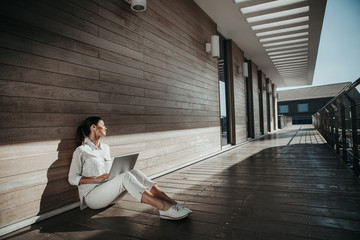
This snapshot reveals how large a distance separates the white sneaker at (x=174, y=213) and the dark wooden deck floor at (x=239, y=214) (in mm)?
39

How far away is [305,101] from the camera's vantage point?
27.1 m

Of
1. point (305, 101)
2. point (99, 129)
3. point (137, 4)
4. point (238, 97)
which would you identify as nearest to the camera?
point (99, 129)

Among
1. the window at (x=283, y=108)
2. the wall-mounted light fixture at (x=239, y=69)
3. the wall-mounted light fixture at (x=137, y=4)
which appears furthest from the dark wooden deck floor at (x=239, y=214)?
the window at (x=283, y=108)

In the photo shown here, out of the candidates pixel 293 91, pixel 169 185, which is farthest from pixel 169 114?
pixel 293 91

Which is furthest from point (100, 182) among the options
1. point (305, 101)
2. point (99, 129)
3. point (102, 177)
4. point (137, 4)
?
point (305, 101)

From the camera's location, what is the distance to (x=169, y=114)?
3.56 meters

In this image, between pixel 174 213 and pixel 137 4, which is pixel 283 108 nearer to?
pixel 137 4

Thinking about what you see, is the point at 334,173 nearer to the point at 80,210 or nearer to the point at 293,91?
the point at 80,210

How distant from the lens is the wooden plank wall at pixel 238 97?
22.8 ft

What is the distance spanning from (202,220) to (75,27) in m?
1.95

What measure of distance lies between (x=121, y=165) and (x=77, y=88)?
840 mm

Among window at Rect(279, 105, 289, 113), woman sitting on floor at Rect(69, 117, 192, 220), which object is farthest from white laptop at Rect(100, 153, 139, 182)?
window at Rect(279, 105, 289, 113)

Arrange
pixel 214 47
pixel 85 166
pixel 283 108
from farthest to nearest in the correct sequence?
pixel 283 108, pixel 214 47, pixel 85 166

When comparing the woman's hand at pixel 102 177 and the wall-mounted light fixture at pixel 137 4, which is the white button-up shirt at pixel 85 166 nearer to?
the woman's hand at pixel 102 177
